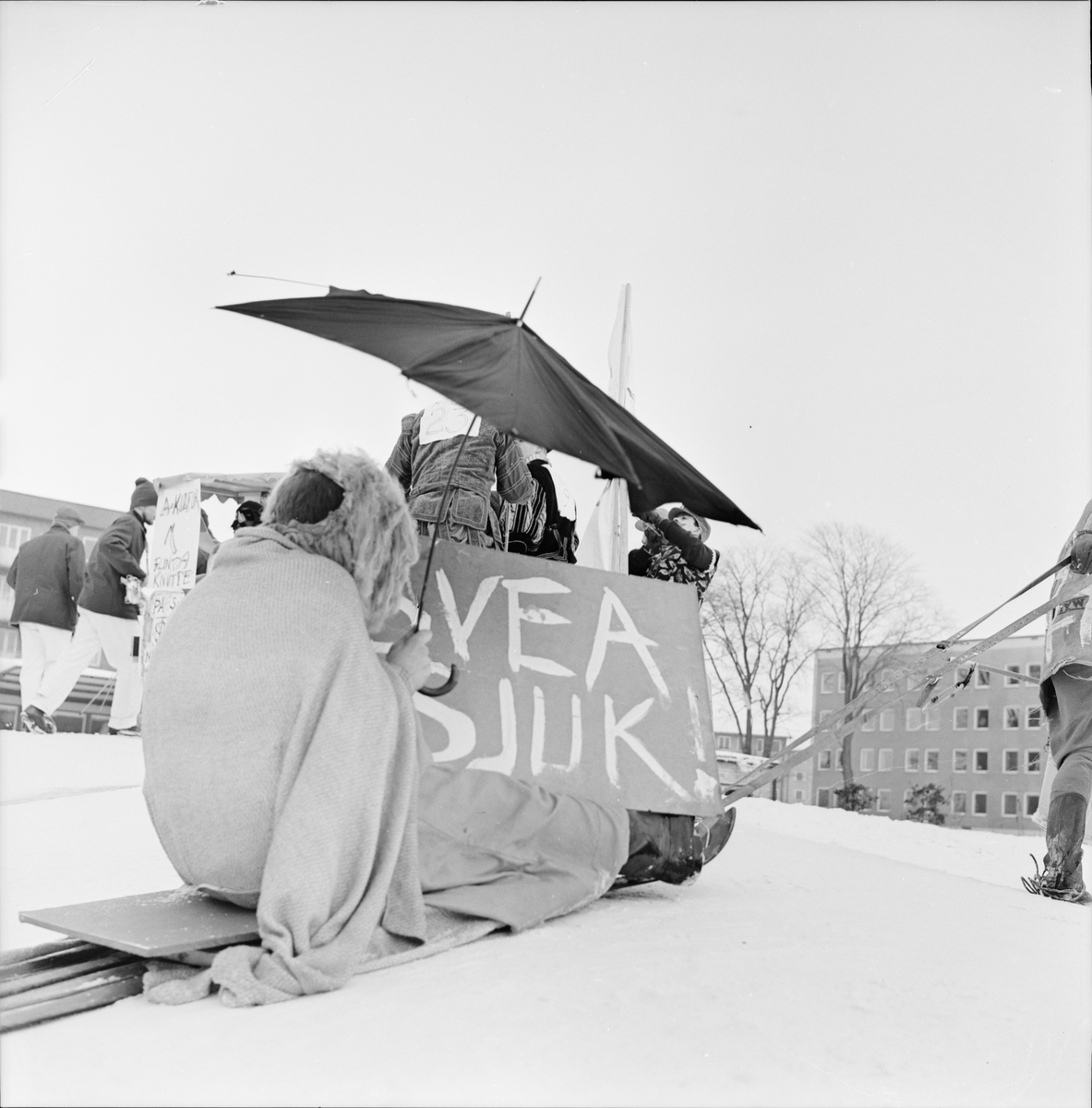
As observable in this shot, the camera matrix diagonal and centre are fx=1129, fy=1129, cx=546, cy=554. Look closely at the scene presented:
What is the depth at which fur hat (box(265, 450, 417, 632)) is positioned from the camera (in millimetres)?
3025

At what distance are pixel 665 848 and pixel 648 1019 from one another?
1.36 meters

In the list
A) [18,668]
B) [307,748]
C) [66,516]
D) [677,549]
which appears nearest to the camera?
[307,748]

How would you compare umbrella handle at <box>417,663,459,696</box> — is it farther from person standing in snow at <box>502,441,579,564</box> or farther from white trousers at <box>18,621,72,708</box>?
white trousers at <box>18,621,72,708</box>

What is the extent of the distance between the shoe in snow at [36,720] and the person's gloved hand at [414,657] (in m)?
6.74

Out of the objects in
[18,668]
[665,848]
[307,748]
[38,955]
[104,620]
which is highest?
[104,620]

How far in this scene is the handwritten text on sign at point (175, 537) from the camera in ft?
31.3

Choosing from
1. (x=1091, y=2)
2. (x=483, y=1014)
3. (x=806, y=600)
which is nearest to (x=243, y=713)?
(x=483, y=1014)

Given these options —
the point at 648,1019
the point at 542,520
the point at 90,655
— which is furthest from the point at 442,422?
the point at 90,655

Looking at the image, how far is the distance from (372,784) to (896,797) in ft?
187

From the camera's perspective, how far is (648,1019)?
98.1 inches

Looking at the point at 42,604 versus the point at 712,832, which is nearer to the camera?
the point at 712,832

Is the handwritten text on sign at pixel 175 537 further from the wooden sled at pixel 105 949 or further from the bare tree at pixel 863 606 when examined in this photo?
the bare tree at pixel 863 606

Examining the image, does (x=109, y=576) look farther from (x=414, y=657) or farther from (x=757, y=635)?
(x=757, y=635)

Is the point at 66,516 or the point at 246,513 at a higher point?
the point at 66,516
